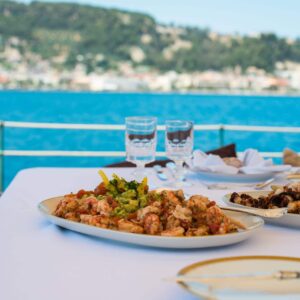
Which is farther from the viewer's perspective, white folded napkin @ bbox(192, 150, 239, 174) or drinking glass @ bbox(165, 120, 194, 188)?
white folded napkin @ bbox(192, 150, 239, 174)

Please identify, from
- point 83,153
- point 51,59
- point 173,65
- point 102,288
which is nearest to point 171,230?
point 102,288

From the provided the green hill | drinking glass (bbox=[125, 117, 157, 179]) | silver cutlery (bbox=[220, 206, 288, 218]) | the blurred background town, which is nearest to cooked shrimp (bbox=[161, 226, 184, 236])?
silver cutlery (bbox=[220, 206, 288, 218])

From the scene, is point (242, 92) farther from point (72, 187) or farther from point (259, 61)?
point (72, 187)

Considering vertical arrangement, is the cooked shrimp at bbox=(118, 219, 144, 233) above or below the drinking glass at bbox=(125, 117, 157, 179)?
below

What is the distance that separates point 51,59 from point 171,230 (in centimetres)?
2910

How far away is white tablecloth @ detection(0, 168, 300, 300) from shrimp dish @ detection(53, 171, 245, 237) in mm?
35

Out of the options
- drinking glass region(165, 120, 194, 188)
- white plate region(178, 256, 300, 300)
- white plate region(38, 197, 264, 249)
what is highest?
drinking glass region(165, 120, 194, 188)

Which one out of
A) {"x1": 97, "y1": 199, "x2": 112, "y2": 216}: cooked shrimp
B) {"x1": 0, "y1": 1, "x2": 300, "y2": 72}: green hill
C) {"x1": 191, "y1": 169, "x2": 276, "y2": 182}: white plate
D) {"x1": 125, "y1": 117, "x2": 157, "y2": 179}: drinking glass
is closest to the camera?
{"x1": 97, "y1": 199, "x2": 112, "y2": 216}: cooked shrimp

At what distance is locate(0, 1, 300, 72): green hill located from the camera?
2092cm

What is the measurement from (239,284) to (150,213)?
341 mm

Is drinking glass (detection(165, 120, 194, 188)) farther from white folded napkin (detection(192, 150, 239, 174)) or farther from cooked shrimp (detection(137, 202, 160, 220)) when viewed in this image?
cooked shrimp (detection(137, 202, 160, 220))

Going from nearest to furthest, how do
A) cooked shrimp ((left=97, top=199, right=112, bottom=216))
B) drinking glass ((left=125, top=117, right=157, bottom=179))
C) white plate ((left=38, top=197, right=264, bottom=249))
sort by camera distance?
white plate ((left=38, top=197, right=264, bottom=249))
cooked shrimp ((left=97, top=199, right=112, bottom=216))
drinking glass ((left=125, top=117, right=157, bottom=179))

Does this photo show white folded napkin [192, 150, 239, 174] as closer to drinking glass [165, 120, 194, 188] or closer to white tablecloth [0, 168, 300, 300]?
drinking glass [165, 120, 194, 188]

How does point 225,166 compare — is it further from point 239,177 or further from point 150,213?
point 150,213
